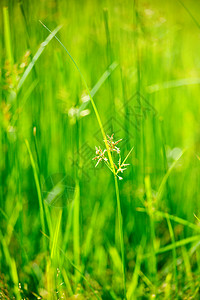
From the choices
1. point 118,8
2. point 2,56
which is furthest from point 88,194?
point 118,8

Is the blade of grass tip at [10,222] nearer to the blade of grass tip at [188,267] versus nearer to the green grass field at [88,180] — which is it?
the green grass field at [88,180]

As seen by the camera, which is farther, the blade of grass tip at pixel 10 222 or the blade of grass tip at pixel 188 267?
the blade of grass tip at pixel 10 222

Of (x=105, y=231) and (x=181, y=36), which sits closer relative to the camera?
(x=105, y=231)

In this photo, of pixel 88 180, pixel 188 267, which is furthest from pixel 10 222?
pixel 188 267

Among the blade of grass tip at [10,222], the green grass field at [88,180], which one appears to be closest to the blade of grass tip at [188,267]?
the green grass field at [88,180]

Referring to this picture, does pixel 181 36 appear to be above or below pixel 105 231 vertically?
above

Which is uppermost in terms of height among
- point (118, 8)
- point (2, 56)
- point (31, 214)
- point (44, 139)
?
point (118, 8)

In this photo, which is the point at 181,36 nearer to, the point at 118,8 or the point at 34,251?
the point at 118,8

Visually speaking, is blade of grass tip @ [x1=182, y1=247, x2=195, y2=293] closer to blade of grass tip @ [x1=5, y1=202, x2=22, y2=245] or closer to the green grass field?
the green grass field

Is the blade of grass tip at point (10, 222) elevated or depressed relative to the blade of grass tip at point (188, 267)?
elevated
